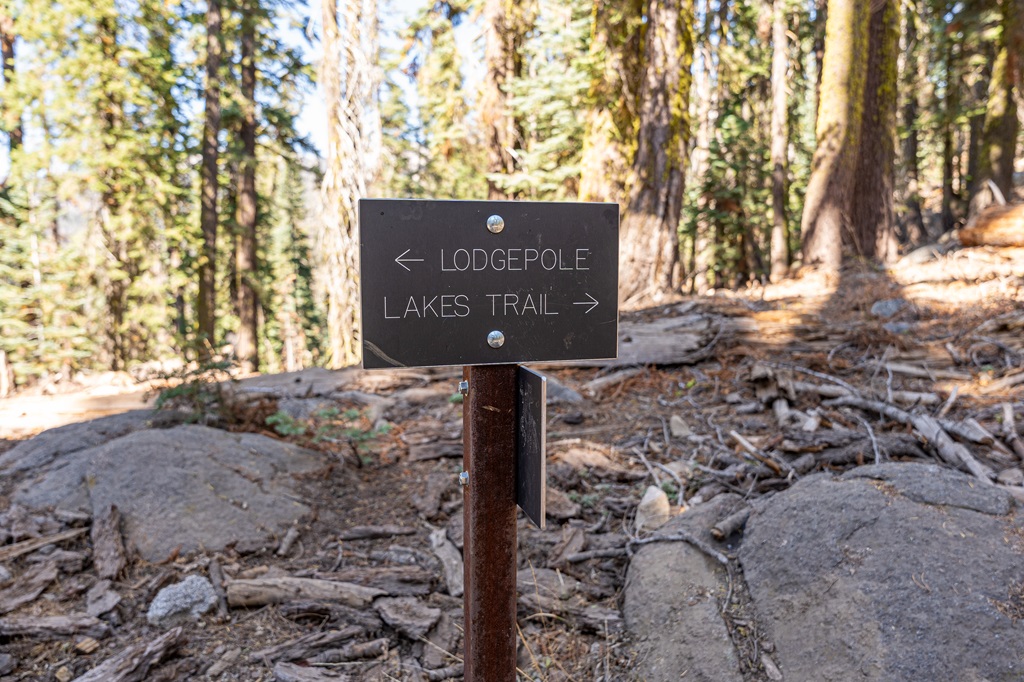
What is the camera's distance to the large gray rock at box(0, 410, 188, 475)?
5152 mm

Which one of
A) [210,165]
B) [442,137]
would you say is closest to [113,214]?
[210,165]

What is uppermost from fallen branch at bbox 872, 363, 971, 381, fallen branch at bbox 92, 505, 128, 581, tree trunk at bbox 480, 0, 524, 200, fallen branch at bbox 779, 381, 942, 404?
tree trunk at bbox 480, 0, 524, 200

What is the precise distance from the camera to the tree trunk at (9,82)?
15.4 meters

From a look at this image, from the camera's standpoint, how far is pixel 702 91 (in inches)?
808

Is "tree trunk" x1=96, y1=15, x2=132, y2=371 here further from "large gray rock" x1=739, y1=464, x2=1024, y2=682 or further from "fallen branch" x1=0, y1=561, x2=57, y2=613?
"large gray rock" x1=739, y1=464, x2=1024, y2=682

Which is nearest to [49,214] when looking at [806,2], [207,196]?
[207,196]

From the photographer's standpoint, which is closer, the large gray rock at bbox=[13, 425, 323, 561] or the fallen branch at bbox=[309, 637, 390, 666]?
the fallen branch at bbox=[309, 637, 390, 666]

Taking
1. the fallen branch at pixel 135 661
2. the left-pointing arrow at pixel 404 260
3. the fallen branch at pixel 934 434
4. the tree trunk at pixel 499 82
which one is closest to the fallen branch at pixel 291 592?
the fallen branch at pixel 135 661

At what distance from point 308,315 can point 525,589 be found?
33.8m

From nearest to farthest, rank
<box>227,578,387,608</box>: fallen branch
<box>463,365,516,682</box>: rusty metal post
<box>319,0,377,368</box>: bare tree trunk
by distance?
<box>463,365,516,682</box>: rusty metal post < <box>227,578,387,608</box>: fallen branch < <box>319,0,377,368</box>: bare tree trunk

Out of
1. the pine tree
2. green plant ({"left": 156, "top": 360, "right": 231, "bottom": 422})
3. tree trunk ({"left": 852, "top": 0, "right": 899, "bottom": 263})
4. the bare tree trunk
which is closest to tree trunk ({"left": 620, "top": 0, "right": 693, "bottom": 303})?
the pine tree

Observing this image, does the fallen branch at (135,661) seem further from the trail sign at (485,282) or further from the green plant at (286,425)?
the green plant at (286,425)

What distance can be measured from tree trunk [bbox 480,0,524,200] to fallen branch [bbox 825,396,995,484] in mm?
7880

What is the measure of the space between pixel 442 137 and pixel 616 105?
16.2 ft
